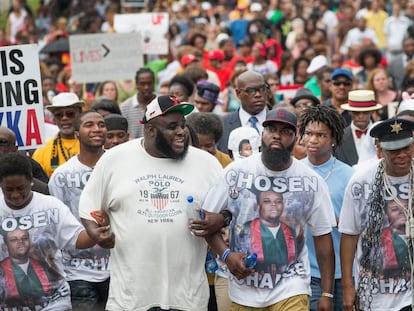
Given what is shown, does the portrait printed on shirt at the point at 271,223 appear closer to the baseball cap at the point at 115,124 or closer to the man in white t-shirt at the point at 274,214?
the man in white t-shirt at the point at 274,214

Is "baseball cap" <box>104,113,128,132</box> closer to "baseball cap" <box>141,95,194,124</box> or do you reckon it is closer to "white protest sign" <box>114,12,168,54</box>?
"baseball cap" <box>141,95,194,124</box>

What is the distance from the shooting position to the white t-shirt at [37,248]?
9.07 metres

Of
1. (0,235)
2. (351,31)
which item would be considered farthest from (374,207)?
(351,31)

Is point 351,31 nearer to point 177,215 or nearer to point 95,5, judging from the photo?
point 95,5

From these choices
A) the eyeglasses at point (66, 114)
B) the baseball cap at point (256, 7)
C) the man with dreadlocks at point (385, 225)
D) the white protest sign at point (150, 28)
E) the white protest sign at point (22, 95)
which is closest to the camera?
the man with dreadlocks at point (385, 225)

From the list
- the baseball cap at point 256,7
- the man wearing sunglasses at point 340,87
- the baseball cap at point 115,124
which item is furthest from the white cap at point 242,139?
the baseball cap at point 256,7

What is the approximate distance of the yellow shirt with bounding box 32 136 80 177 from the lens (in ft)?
39.5

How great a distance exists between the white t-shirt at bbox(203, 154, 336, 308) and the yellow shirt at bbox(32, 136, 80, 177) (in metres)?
3.45

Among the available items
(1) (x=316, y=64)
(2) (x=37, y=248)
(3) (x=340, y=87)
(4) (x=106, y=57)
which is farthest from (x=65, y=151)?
(1) (x=316, y=64)

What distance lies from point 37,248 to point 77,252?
50.1 inches

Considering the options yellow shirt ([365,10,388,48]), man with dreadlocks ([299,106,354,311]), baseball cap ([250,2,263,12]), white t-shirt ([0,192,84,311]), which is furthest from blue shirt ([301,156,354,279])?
baseball cap ([250,2,263,12])

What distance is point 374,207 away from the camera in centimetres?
893

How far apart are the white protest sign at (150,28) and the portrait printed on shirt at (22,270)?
12468mm

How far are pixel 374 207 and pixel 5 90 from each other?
391 centimetres
